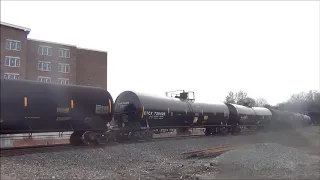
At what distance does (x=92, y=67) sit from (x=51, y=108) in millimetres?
50819

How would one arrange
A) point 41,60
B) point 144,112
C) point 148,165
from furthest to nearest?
point 41,60 < point 144,112 < point 148,165

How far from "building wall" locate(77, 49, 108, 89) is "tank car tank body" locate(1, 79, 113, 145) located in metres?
43.7

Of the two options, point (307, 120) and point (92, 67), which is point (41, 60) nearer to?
point (92, 67)

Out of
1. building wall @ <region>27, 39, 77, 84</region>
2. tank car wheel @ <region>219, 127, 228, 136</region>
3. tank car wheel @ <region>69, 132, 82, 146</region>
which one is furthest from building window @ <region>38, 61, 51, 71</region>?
tank car wheel @ <region>69, 132, 82, 146</region>

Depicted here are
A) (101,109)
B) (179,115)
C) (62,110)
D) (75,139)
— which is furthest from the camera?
(179,115)

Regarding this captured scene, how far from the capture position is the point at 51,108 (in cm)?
1465

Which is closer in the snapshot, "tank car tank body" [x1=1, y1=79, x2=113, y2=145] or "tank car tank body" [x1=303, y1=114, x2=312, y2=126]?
"tank car tank body" [x1=1, y1=79, x2=113, y2=145]

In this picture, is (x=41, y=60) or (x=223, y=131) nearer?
(x=223, y=131)

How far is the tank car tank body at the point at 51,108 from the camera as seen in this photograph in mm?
13062

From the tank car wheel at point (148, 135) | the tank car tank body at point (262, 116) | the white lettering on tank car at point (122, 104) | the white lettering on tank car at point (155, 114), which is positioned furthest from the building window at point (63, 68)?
the tank car wheel at point (148, 135)

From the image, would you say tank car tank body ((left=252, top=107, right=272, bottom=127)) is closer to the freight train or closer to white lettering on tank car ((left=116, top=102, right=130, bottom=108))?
the freight train

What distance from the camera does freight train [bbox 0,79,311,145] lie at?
13398mm

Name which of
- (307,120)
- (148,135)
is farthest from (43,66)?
(307,120)

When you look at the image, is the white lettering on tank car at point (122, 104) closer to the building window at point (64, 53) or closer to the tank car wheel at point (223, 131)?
the tank car wheel at point (223, 131)
